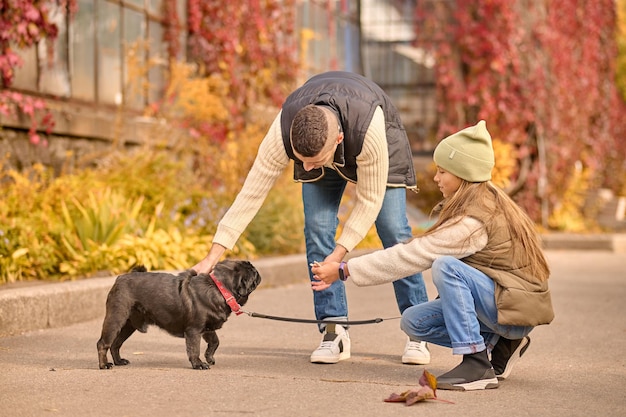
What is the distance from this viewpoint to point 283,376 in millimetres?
4875

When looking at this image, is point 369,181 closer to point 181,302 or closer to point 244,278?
point 244,278

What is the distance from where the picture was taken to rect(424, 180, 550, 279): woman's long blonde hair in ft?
15.0

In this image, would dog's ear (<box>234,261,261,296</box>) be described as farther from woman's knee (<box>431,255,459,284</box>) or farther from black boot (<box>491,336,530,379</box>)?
black boot (<box>491,336,530,379</box>)

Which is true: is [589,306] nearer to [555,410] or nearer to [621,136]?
[555,410]

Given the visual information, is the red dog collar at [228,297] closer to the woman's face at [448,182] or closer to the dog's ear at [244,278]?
the dog's ear at [244,278]

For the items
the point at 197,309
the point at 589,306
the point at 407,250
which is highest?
the point at 407,250

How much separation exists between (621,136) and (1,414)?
710 inches

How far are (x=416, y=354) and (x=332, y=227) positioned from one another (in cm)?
80

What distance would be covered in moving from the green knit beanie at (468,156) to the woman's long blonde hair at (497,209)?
0.19 feet

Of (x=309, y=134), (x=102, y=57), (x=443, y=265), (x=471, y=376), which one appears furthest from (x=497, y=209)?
(x=102, y=57)

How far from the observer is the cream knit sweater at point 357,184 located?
4.84 meters

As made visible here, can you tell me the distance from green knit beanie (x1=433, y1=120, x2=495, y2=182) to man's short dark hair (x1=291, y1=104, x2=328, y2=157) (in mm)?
586

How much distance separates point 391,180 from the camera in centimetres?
520

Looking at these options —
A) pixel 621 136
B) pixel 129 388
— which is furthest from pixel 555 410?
pixel 621 136
